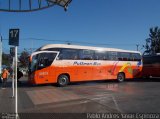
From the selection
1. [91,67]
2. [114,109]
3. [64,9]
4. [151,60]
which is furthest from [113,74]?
[114,109]

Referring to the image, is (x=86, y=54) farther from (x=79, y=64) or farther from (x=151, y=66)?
(x=151, y=66)

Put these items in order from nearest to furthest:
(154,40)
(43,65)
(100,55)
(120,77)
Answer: (43,65) < (100,55) < (120,77) < (154,40)

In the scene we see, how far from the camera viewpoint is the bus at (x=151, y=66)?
87.9 ft

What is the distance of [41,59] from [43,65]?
0.49 metres

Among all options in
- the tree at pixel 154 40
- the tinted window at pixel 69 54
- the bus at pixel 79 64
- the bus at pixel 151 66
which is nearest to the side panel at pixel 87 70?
the bus at pixel 79 64

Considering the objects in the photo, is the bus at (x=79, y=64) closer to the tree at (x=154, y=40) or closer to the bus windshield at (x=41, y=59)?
the bus windshield at (x=41, y=59)

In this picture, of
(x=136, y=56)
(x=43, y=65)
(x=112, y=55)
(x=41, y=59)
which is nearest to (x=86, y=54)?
(x=112, y=55)

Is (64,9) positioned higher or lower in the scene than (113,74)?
higher

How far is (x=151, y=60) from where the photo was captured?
1087 inches

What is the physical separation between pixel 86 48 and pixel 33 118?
45.8 ft

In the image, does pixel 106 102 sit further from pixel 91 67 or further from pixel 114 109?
pixel 91 67

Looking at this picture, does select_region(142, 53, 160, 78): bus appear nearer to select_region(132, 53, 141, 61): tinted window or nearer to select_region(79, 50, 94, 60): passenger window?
select_region(132, 53, 141, 61): tinted window

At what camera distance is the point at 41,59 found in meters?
19.8

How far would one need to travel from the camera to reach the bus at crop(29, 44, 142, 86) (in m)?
20.0
